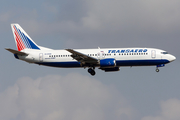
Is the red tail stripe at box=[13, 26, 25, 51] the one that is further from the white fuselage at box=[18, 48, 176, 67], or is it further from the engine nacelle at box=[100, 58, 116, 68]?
the engine nacelle at box=[100, 58, 116, 68]

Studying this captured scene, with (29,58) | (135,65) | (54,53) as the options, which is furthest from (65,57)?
(135,65)

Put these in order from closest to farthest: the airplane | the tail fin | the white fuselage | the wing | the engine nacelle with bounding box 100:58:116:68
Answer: the wing, the engine nacelle with bounding box 100:58:116:68, the airplane, the white fuselage, the tail fin

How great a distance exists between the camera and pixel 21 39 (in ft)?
280

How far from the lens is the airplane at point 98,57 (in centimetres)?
7600

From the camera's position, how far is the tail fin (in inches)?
3322

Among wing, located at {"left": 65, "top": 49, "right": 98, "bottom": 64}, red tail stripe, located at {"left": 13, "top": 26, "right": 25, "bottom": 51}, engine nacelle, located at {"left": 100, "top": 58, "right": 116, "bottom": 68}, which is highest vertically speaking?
red tail stripe, located at {"left": 13, "top": 26, "right": 25, "bottom": 51}

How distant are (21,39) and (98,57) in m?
20.1

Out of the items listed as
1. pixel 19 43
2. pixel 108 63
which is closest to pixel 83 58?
pixel 108 63

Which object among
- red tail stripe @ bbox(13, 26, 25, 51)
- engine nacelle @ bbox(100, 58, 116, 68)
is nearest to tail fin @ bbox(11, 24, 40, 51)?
red tail stripe @ bbox(13, 26, 25, 51)

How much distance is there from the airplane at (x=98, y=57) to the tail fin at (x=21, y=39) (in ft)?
7.02

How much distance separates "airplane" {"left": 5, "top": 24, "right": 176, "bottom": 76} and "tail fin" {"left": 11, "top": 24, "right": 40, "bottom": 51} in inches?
84.3

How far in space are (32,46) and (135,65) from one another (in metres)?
24.7

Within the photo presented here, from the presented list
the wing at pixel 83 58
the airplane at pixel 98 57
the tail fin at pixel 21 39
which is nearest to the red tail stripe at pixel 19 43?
the tail fin at pixel 21 39

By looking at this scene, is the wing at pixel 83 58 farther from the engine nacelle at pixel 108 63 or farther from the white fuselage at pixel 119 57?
the engine nacelle at pixel 108 63
